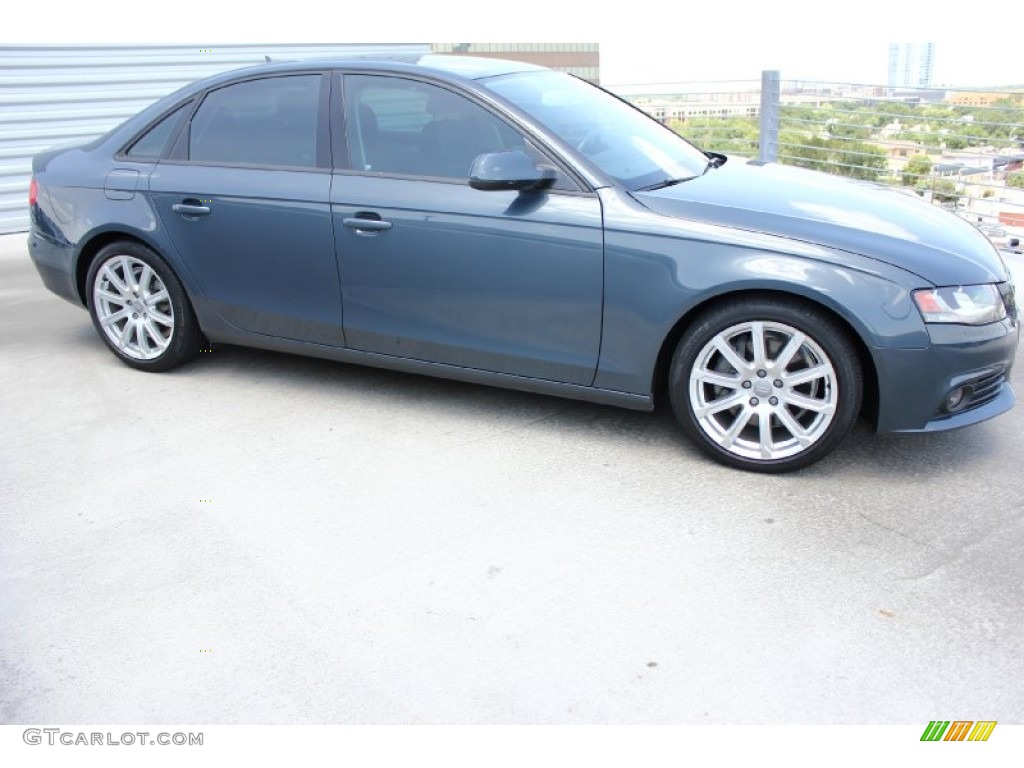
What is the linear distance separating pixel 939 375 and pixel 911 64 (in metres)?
5.36

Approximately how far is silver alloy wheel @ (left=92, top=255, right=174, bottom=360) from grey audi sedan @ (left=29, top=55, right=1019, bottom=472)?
1 cm

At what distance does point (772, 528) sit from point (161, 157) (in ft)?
11.4

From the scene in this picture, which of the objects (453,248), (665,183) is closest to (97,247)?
(453,248)

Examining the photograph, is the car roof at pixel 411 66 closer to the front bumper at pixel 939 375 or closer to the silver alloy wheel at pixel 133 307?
the silver alloy wheel at pixel 133 307

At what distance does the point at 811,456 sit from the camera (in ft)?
12.7

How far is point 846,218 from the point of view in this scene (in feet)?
13.0

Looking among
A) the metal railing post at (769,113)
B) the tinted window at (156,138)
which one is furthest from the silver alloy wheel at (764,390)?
the metal railing post at (769,113)

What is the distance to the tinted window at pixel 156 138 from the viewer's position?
16.4ft

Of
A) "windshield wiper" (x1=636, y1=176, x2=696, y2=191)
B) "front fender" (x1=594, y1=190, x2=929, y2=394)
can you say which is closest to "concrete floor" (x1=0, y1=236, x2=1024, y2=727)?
"front fender" (x1=594, y1=190, x2=929, y2=394)

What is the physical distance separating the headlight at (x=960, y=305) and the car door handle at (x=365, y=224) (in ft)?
7.16

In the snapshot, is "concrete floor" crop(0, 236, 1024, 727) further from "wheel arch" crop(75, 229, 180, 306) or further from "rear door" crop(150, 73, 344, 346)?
"wheel arch" crop(75, 229, 180, 306)

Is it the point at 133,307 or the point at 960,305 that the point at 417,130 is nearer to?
the point at 133,307

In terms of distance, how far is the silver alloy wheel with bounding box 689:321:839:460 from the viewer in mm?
3801

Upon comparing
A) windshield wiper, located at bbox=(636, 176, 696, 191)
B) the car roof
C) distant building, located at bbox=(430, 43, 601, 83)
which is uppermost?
the car roof
